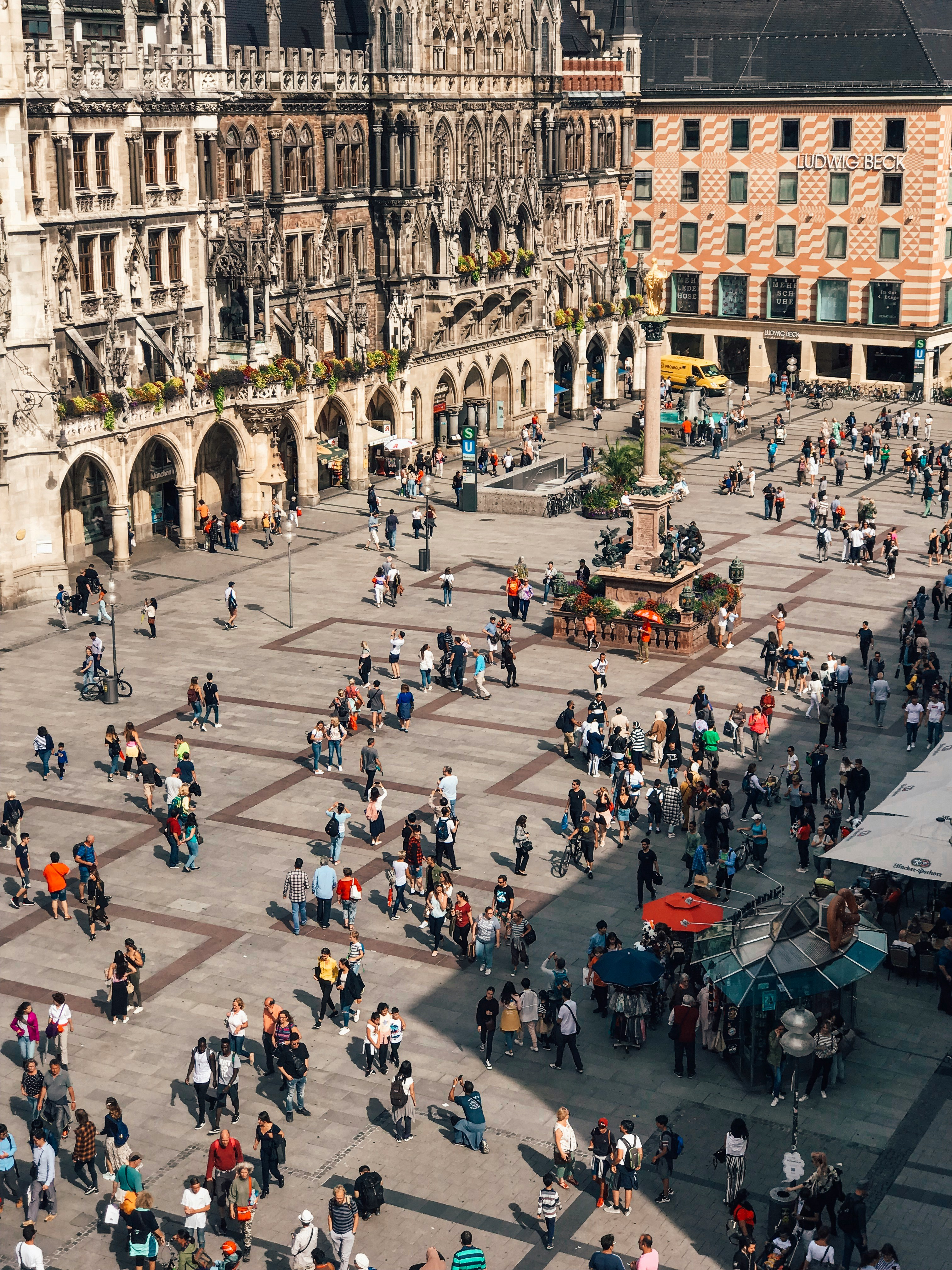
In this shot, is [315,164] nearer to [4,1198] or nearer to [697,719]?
[697,719]

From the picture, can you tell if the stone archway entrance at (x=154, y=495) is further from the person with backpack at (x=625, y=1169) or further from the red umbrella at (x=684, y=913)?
the person with backpack at (x=625, y=1169)

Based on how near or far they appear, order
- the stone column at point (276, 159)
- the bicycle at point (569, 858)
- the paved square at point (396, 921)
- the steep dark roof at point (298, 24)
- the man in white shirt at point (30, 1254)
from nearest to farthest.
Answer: the man in white shirt at point (30, 1254) < the paved square at point (396, 921) < the bicycle at point (569, 858) < the steep dark roof at point (298, 24) < the stone column at point (276, 159)

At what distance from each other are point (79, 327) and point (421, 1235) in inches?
1721

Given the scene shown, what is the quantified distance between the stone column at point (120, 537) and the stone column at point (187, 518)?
3.08 m

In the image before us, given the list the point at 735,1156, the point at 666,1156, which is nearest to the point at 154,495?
the point at 666,1156

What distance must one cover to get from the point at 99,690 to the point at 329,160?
35.1 metres

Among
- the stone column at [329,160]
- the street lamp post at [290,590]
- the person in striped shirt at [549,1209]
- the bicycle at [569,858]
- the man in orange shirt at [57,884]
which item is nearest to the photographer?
the person in striped shirt at [549,1209]

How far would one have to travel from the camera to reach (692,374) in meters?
104

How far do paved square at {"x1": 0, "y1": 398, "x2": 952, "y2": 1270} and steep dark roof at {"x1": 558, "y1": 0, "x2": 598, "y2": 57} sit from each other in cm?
4832

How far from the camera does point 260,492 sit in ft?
236

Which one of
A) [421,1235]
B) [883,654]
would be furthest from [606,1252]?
[883,654]

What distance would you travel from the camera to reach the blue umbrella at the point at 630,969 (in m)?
31.6

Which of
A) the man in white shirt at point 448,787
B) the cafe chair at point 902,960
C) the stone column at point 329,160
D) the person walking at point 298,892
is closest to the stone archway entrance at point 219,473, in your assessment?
the stone column at point 329,160

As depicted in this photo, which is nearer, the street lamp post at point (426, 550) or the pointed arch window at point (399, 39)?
the street lamp post at point (426, 550)
